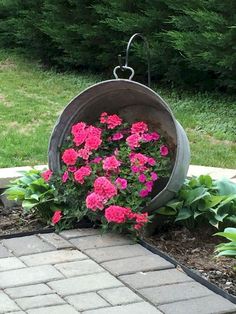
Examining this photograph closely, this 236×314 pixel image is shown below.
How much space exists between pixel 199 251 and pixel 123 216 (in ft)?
1.63

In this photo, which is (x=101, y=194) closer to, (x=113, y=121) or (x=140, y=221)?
(x=140, y=221)

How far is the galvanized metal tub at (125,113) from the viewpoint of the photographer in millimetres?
4242

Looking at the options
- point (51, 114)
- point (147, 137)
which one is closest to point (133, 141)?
point (147, 137)

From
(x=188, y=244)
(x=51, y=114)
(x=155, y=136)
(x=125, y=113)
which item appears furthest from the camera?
(x=51, y=114)

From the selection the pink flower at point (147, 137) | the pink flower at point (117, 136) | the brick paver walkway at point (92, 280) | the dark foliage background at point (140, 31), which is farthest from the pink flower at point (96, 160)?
the dark foliage background at point (140, 31)

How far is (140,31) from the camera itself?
31.7 feet

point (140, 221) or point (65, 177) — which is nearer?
point (140, 221)

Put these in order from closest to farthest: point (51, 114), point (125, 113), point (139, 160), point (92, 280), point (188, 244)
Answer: point (92, 280) < point (188, 244) < point (139, 160) < point (125, 113) < point (51, 114)

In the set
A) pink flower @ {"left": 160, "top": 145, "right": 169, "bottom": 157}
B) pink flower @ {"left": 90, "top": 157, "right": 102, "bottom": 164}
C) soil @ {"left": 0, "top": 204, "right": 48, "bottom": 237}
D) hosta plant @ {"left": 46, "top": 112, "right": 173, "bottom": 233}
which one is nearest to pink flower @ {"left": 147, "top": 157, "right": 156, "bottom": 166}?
hosta plant @ {"left": 46, "top": 112, "right": 173, "bottom": 233}

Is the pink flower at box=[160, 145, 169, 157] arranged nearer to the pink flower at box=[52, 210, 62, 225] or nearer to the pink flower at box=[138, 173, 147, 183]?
the pink flower at box=[138, 173, 147, 183]

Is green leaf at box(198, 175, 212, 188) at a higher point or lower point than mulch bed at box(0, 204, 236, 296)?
higher

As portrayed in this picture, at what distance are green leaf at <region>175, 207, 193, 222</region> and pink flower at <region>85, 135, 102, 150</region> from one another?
68 centimetres

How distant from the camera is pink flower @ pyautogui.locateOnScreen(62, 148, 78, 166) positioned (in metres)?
4.29

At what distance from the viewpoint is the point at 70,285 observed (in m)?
3.38
